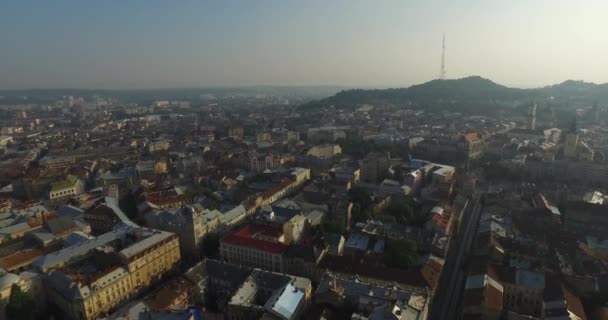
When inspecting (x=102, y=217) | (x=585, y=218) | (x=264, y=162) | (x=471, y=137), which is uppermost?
(x=471, y=137)

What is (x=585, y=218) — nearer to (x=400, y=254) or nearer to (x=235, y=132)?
(x=400, y=254)

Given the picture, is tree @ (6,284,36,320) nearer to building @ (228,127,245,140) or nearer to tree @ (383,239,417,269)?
tree @ (383,239,417,269)

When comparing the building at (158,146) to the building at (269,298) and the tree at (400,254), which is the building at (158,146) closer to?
the building at (269,298)

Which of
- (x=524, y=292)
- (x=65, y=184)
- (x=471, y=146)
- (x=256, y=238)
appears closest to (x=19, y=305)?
(x=256, y=238)

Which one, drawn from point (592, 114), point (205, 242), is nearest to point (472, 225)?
point (205, 242)

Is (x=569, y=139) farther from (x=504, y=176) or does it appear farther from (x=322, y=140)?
(x=322, y=140)
